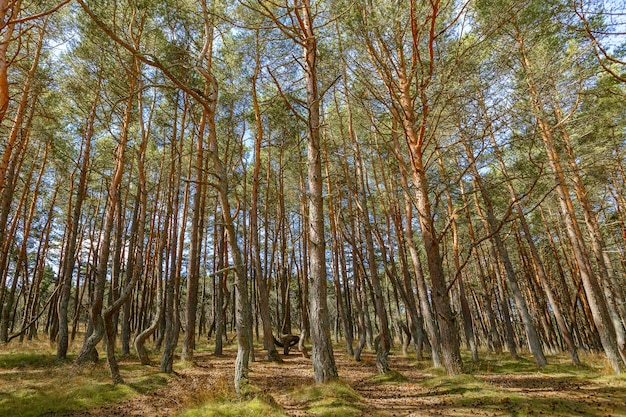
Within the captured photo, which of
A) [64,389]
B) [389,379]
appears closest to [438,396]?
[389,379]

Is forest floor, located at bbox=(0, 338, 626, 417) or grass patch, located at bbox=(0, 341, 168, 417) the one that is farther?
grass patch, located at bbox=(0, 341, 168, 417)

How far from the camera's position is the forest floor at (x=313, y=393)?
4.67m

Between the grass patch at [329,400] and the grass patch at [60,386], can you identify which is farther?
the grass patch at [60,386]

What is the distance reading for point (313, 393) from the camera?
5.44 meters

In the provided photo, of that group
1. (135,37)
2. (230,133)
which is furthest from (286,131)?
(135,37)

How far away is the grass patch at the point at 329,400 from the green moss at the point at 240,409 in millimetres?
637

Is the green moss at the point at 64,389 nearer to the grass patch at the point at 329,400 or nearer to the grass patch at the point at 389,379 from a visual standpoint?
the grass patch at the point at 329,400

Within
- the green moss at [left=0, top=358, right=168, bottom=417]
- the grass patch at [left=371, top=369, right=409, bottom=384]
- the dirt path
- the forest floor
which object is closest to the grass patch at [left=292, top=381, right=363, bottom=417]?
the forest floor

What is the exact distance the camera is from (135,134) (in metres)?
14.0

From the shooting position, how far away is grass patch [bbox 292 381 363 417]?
4.61 metres

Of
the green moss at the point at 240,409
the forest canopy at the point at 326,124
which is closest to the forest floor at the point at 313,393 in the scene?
the green moss at the point at 240,409

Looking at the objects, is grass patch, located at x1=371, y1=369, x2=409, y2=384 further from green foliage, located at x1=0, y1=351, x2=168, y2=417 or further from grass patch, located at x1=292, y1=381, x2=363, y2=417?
green foliage, located at x1=0, y1=351, x2=168, y2=417

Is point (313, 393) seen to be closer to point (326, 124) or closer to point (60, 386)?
point (326, 124)

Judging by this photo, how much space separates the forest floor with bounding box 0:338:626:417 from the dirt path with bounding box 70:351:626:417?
0.02 m
